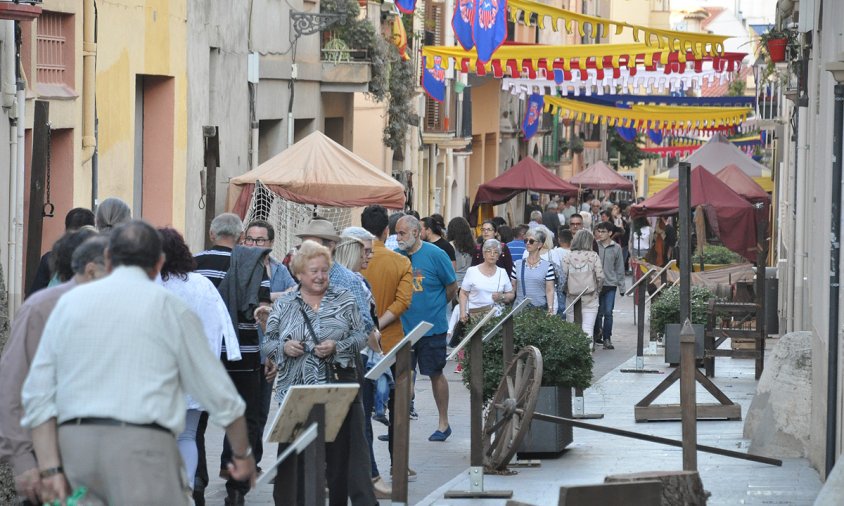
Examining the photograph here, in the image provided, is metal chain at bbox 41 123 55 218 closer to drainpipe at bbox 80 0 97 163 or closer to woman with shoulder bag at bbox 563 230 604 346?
drainpipe at bbox 80 0 97 163

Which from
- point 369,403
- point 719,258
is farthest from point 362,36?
point 369,403

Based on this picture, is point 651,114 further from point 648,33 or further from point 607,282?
point 648,33

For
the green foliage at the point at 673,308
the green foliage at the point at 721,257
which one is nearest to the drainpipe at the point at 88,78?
the green foliage at the point at 673,308

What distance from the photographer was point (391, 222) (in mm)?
14703

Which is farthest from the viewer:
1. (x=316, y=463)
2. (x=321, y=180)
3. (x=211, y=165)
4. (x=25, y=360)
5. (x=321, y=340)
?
(x=211, y=165)

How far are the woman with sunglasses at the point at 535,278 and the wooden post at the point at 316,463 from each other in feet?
35.4

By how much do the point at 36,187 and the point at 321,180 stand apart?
16.6ft

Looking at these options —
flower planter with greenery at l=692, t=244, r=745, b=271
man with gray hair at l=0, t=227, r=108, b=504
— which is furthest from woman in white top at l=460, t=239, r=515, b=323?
flower planter with greenery at l=692, t=244, r=745, b=271

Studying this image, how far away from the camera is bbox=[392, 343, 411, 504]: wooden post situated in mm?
8617

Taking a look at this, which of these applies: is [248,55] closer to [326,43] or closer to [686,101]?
[326,43]

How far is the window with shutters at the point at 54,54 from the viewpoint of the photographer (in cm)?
1353

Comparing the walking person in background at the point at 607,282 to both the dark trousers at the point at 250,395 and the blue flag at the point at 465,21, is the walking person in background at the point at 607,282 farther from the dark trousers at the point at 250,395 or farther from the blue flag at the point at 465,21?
the dark trousers at the point at 250,395

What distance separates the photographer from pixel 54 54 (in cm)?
1394

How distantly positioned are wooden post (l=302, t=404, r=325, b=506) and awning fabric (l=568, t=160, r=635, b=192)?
34.8 metres
